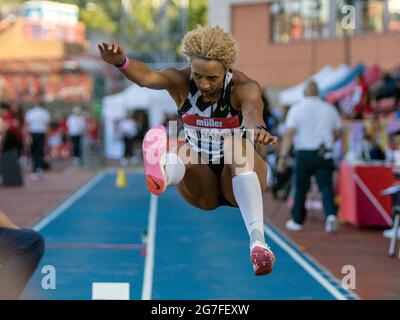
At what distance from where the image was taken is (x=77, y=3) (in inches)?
2074

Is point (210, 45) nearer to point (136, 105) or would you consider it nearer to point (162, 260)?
point (162, 260)

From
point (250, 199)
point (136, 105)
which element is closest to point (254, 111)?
point (250, 199)

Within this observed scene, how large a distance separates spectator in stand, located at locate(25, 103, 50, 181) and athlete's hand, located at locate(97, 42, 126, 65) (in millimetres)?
16014

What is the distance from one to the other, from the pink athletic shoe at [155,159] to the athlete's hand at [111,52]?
1.60ft

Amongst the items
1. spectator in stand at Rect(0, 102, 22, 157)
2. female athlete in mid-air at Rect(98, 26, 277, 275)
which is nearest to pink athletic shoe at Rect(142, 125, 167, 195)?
female athlete in mid-air at Rect(98, 26, 277, 275)

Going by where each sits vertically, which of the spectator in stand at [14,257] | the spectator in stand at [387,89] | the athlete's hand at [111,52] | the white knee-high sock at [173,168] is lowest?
the spectator in stand at [14,257]

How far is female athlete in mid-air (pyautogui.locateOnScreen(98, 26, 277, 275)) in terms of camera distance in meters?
4.55

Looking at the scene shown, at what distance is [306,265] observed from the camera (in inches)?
338

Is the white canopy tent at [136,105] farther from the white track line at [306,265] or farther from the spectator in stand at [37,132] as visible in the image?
the white track line at [306,265]

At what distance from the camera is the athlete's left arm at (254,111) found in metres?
4.24

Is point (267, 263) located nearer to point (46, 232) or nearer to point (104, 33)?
point (46, 232)

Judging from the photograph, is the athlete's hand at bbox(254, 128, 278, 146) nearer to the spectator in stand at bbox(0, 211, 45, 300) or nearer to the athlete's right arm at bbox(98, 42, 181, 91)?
the athlete's right arm at bbox(98, 42, 181, 91)

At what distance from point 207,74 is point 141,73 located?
36 cm

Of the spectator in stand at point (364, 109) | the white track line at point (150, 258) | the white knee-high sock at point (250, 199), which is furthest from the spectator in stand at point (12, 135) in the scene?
the white knee-high sock at point (250, 199)
